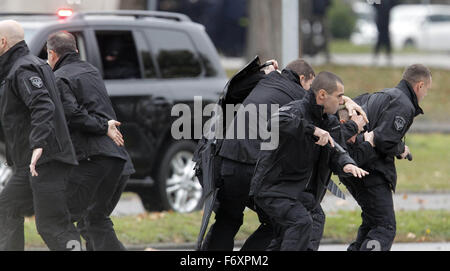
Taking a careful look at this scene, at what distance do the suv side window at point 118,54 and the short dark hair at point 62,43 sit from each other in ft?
8.95

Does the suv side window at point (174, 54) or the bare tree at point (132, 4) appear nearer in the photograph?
the suv side window at point (174, 54)

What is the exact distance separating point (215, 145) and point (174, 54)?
4231 millimetres

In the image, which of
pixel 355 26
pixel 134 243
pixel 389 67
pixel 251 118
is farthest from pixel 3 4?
pixel 355 26

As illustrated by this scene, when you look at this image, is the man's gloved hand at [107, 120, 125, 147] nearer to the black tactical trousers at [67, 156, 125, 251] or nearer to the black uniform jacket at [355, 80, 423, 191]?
the black tactical trousers at [67, 156, 125, 251]

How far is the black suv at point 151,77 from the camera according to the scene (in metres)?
11.1

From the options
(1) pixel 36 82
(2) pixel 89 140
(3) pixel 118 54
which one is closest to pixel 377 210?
(2) pixel 89 140

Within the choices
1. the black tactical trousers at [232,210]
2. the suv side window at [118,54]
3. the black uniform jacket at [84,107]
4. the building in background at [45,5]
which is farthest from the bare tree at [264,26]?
the black tactical trousers at [232,210]

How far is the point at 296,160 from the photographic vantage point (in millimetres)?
7156

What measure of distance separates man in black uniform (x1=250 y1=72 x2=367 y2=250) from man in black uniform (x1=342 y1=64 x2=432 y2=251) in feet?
2.63

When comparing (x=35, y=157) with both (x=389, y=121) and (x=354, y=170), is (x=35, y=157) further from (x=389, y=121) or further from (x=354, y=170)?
(x=389, y=121)

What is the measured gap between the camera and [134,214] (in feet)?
38.1

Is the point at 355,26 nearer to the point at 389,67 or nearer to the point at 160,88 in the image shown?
the point at 389,67

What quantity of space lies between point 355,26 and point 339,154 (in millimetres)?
35349

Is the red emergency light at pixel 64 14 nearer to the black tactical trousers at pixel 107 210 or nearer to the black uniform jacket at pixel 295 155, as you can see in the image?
the black tactical trousers at pixel 107 210
